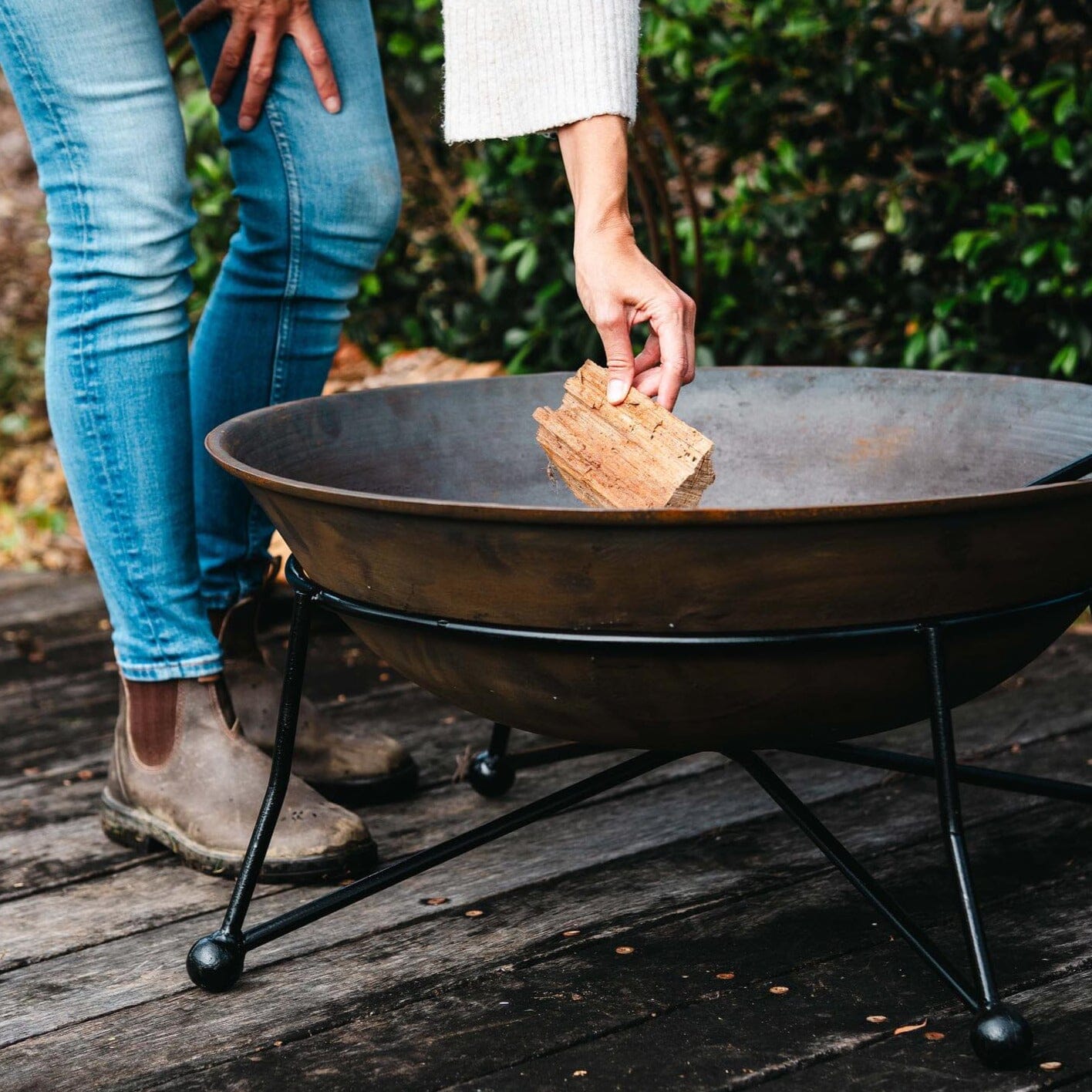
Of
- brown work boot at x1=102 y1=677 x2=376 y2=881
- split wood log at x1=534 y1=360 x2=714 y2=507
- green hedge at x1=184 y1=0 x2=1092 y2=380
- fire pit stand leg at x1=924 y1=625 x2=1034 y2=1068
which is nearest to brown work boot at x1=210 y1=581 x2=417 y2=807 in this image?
brown work boot at x1=102 y1=677 x2=376 y2=881

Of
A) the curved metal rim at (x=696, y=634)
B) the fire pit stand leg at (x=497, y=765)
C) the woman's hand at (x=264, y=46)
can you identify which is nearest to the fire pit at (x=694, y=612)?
the curved metal rim at (x=696, y=634)

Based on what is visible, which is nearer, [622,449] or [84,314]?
[622,449]

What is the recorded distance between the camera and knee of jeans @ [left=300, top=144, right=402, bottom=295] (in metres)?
1.71

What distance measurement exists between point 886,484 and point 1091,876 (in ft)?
1.57

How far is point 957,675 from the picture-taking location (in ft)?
3.87

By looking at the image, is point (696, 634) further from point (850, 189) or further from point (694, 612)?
point (850, 189)

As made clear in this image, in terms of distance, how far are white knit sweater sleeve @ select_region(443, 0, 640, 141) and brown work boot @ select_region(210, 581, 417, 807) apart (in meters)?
0.75

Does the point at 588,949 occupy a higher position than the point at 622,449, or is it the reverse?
the point at 622,449

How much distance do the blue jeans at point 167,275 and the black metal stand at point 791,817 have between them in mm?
309

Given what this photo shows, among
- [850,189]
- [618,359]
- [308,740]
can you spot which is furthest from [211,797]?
[850,189]

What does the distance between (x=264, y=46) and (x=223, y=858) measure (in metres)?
0.96

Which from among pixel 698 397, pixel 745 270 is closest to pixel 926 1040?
pixel 698 397

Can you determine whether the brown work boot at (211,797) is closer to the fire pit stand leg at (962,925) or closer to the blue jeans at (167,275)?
the blue jeans at (167,275)

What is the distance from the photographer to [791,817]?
4.53 ft
